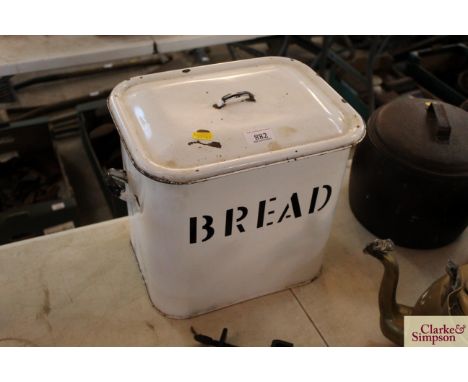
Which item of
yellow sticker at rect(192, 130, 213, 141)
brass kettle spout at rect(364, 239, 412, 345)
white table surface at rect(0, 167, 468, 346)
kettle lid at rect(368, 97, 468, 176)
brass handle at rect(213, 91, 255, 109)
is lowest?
white table surface at rect(0, 167, 468, 346)

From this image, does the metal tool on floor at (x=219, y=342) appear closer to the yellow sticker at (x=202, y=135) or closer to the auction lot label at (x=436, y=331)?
the auction lot label at (x=436, y=331)

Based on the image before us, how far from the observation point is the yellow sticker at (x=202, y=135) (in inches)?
33.3

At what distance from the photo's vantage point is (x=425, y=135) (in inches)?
42.8

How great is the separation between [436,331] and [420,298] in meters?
0.09

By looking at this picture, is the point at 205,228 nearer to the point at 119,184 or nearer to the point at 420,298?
the point at 119,184

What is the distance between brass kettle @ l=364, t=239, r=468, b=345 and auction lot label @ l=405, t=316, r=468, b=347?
12 millimetres

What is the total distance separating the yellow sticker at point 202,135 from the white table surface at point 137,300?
0.47 meters

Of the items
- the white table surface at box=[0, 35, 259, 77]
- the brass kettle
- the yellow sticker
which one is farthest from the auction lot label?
the white table surface at box=[0, 35, 259, 77]

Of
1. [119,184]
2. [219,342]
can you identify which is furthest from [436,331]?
[119,184]

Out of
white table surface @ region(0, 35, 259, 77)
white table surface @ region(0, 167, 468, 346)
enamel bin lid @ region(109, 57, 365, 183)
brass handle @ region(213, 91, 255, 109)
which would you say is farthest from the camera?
white table surface @ region(0, 35, 259, 77)

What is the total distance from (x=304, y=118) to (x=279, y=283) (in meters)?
0.44

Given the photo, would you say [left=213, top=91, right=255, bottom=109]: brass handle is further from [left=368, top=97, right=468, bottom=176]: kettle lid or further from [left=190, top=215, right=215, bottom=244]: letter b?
[left=368, top=97, right=468, bottom=176]: kettle lid

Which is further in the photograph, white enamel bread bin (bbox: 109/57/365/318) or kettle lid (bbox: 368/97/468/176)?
kettle lid (bbox: 368/97/468/176)

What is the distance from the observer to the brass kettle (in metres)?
0.82
